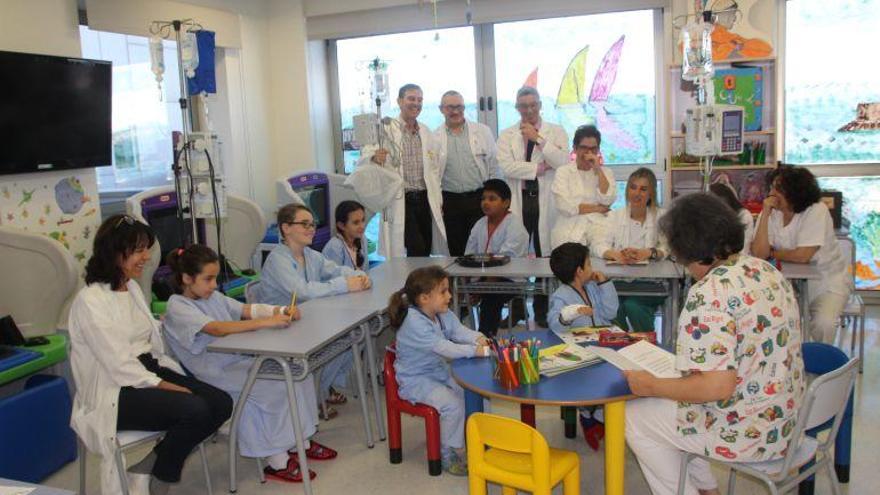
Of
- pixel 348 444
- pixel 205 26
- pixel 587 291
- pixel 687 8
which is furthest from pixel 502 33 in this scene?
pixel 348 444

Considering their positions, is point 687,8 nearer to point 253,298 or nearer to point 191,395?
point 253,298

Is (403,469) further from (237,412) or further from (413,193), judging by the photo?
(413,193)

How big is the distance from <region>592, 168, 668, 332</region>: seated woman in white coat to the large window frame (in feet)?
5.14

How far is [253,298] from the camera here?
Answer: 12.6 ft

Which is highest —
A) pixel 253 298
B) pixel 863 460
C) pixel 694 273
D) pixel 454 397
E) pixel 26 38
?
pixel 26 38

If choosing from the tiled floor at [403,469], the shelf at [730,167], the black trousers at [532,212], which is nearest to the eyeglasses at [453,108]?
the black trousers at [532,212]

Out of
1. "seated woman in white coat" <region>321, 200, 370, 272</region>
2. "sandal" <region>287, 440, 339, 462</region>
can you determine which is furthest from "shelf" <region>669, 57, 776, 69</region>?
"sandal" <region>287, 440, 339, 462</region>

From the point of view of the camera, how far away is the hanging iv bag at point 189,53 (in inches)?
163

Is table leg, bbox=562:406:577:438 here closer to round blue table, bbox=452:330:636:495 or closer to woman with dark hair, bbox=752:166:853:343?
round blue table, bbox=452:330:636:495

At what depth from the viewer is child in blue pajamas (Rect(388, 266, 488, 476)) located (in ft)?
10.4

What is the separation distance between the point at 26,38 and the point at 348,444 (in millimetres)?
2804

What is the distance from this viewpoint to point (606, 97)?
611 centimetres

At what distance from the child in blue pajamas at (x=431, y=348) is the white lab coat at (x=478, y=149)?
7.34 ft

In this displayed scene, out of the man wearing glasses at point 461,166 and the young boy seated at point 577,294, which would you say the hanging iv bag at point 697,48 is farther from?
the man wearing glasses at point 461,166
